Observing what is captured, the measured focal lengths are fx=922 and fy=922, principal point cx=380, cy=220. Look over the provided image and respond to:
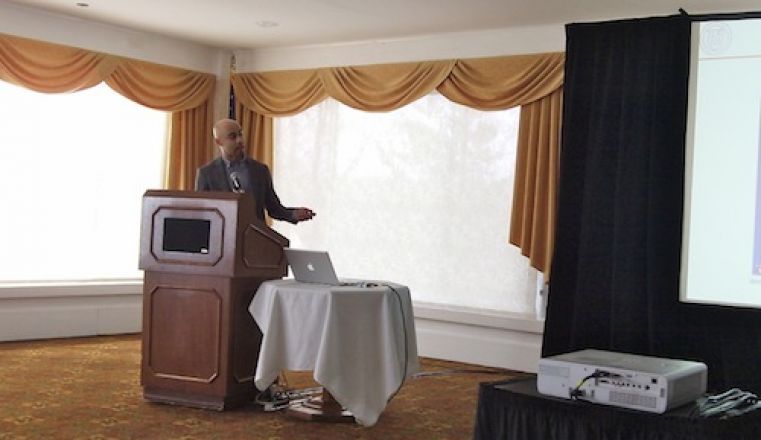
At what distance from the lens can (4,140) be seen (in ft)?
22.9

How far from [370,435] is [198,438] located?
0.80 metres

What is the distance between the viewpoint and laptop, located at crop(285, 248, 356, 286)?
447cm

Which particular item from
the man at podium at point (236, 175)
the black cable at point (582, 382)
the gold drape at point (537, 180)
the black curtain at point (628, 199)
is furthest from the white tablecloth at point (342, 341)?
the gold drape at point (537, 180)

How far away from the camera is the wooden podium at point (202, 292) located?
183 inches

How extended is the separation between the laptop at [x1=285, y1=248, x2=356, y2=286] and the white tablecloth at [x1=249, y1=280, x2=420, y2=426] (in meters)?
0.09

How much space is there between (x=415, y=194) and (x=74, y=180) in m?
2.75

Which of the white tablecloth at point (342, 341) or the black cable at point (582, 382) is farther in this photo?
the white tablecloth at point (342, 341)

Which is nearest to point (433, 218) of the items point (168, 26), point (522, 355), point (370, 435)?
point (522, 355)

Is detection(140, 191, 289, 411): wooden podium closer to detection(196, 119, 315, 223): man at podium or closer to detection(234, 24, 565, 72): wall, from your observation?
detection(196, 119, 315, 223): man at podium

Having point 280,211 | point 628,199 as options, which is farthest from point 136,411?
point 628,199

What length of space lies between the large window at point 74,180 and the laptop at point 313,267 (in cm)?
333

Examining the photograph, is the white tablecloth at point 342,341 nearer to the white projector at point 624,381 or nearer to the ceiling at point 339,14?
the white projector at point 624,381

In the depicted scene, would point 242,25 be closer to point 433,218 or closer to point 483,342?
point 433,218

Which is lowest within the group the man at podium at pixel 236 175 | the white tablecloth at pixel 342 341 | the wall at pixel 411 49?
the white tablecloth at pixel 342 341
